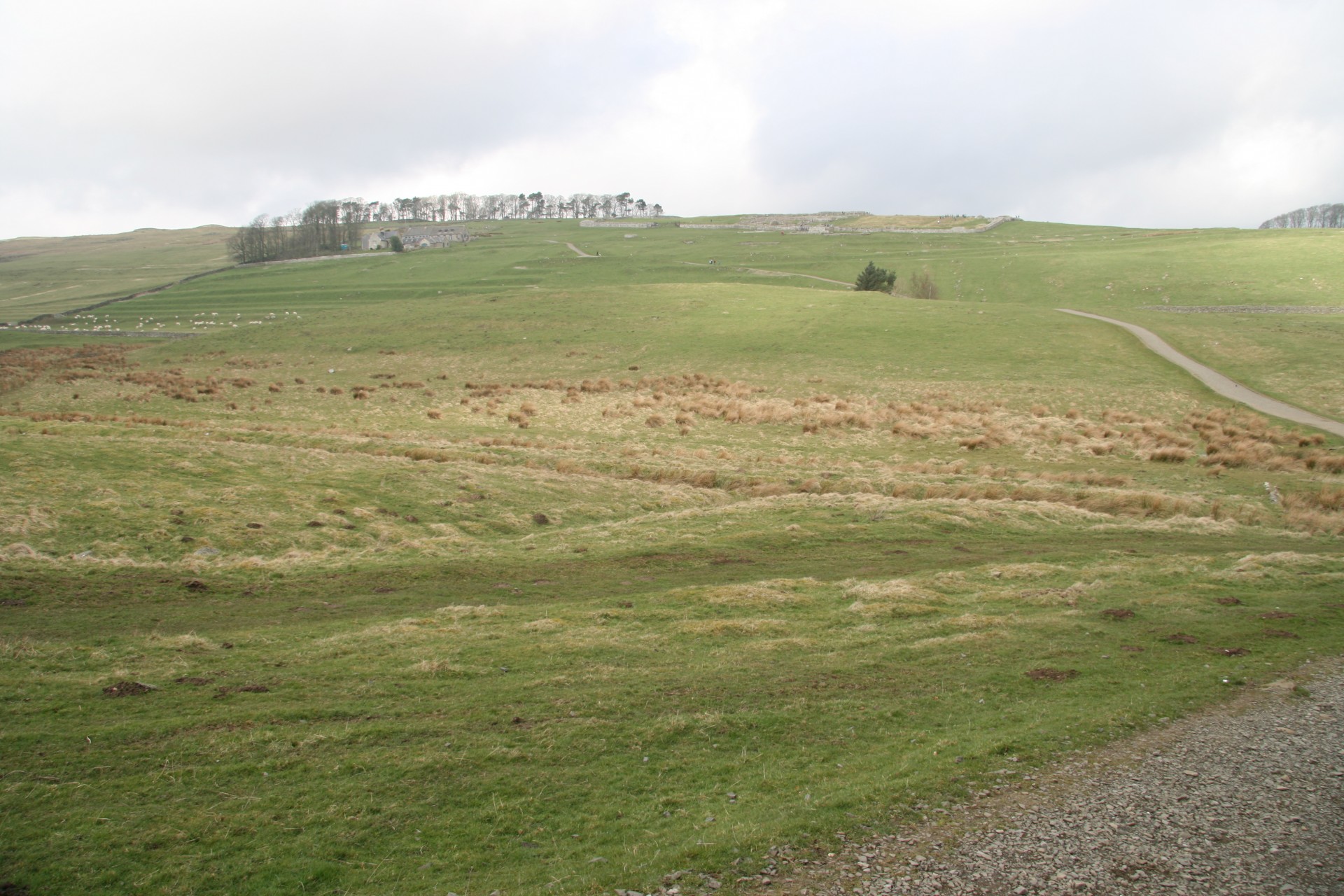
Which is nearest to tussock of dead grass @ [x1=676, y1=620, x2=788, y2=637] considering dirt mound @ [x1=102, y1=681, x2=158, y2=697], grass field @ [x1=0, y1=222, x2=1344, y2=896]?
grass field @ [x1=0, y1=222, x2=1344, y2=896]

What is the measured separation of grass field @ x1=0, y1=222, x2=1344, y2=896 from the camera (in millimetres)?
8586

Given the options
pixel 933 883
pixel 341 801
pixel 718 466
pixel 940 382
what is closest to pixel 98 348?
pixel 718 466

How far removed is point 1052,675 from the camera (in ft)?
42.2

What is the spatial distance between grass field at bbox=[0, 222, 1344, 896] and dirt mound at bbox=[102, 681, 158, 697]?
146 mm

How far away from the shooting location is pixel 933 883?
24.3 ft

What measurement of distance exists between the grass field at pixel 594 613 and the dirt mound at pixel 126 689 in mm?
146

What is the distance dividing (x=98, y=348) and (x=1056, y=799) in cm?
9323

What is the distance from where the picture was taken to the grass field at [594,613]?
28.2ft

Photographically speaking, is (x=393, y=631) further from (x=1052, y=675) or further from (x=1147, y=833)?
(x=1147, y=833)

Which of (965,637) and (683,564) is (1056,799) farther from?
(683,564)

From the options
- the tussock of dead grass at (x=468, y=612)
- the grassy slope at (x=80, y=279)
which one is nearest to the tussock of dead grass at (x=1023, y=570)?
the tussock of dead grass at (x=468, y=612)

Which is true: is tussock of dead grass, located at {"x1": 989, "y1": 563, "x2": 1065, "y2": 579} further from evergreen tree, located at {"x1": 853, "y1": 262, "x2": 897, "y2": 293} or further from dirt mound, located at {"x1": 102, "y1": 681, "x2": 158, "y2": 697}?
evergreen tree, located at {"x1": 853, "y1": 262, "x2": 897, "y2": 293}

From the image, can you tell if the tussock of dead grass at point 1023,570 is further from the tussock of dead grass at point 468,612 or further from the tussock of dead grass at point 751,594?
the tussock of dead grass at point 468,612

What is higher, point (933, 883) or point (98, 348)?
point (98, 348)
